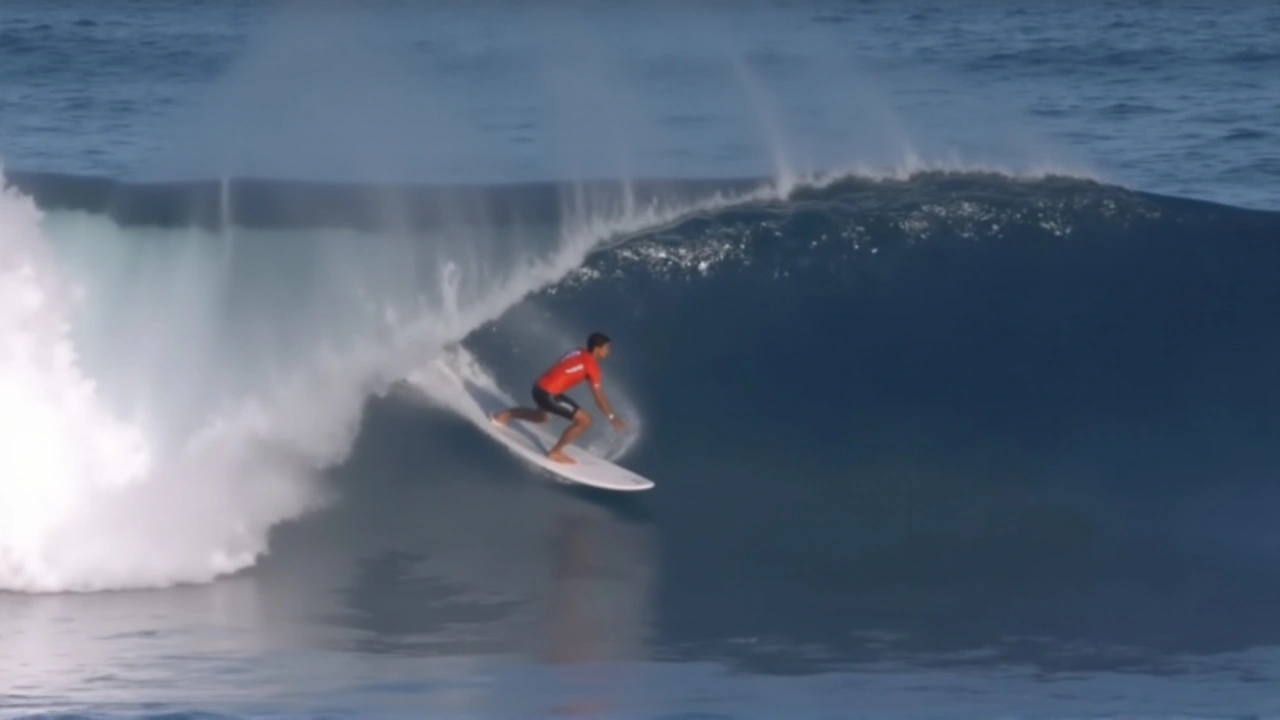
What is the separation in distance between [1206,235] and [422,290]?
598 centimetres

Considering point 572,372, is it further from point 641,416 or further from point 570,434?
point 641,416

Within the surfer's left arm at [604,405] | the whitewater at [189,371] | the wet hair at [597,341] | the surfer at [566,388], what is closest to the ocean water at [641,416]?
the whitewater at [189,371]

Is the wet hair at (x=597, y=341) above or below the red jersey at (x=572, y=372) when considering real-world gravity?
above

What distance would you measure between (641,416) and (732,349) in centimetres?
108

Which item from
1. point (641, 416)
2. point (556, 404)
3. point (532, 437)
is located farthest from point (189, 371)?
point (641, 416)

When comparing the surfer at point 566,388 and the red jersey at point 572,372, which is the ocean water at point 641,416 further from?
the red jersey at point 572,372

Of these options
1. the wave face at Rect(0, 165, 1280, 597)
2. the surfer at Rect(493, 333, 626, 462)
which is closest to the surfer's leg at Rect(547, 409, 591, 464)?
the surfer at Rect(493, 333, 626, 462)

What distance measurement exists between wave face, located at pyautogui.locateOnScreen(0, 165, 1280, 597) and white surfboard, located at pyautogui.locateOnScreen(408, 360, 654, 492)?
225 millimetres

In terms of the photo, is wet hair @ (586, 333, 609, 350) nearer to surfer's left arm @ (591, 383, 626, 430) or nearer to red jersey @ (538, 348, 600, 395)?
red jersey @ (538, 348, 600, 395)

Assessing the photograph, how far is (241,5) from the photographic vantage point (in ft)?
125

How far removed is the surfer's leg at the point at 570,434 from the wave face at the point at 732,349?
0.68 m

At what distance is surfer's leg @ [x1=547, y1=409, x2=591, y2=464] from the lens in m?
11.5

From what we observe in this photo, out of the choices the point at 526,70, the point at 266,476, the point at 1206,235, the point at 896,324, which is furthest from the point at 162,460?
the point at 526,70

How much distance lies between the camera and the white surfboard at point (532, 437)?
37.7 feet
